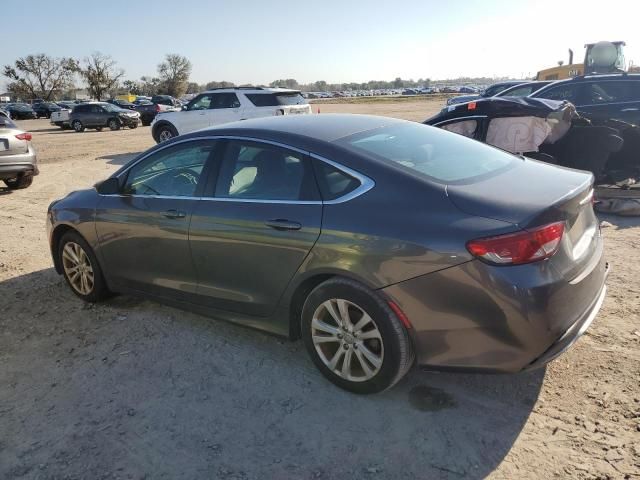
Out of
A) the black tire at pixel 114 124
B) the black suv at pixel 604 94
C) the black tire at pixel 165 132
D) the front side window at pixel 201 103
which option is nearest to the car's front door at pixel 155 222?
the black suv at pixel 604 94

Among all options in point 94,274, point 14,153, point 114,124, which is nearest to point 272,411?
point 94,274

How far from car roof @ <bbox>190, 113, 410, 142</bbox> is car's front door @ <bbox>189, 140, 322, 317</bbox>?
132 mm

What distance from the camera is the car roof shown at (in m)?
3.31

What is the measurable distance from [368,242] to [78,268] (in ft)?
9.95

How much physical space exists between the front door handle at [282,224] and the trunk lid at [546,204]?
2.98 ft

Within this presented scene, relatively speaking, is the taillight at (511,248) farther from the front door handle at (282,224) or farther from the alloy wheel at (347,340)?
the front door handle at (282,224)

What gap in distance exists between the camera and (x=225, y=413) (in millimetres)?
2965

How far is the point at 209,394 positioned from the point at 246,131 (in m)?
1.76

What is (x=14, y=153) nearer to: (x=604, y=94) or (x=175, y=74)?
(x=604, y=94)

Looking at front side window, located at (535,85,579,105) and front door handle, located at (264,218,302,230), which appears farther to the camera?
front side window, located at (535,85,579,105)

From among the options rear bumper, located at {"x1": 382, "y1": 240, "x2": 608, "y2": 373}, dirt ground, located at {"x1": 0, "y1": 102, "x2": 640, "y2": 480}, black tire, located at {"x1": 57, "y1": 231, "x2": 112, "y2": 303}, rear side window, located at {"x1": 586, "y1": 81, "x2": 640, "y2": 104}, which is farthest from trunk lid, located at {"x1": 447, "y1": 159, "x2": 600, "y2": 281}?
rear side window, located at {"x1": 586, "y1": 81, "x2": 640, "y2": 104}

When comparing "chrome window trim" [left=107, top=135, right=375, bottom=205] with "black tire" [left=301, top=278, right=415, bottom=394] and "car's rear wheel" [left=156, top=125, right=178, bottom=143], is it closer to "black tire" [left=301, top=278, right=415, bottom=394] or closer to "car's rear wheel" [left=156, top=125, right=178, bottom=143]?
"black tire" [left=301, top=278, right=415, bottom=394]

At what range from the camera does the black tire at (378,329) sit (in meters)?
2.77

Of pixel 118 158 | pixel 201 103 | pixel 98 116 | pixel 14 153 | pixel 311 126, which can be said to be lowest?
pixel 118 158
